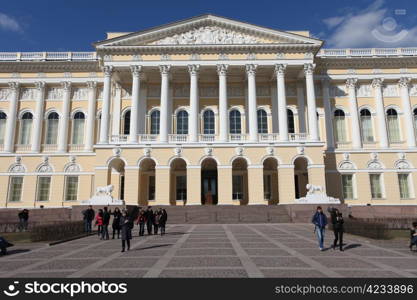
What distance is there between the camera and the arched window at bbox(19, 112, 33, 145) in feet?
121

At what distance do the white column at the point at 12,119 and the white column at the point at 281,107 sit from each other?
29843 mm

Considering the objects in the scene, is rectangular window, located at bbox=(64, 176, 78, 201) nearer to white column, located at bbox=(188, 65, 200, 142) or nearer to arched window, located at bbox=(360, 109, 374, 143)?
white column, located at bbox=(188, 65, 200, 142)

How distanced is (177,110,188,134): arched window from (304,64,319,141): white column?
13.2 metres

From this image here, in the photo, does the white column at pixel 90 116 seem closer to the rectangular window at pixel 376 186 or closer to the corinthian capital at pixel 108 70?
the corinthian capital at pixel 108 70

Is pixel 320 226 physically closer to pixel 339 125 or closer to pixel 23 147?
pixel 339 125

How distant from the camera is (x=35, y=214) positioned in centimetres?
2920

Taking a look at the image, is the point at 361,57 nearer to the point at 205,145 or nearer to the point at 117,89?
the point at 205,145

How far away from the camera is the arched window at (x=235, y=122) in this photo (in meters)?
35.8

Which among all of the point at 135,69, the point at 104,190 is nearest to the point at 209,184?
the point at 104,190

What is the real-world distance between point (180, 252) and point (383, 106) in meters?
33.8

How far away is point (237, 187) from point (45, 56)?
1072 inches

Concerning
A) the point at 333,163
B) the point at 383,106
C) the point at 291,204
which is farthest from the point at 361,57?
the point at 291,204

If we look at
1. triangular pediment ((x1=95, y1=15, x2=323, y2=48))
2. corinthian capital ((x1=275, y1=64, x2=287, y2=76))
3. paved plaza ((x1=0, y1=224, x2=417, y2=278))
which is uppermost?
triangular pediment ((x1=95, y1=15, x2=323, y2=48))

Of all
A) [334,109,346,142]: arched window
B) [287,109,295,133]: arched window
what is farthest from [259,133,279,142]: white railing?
[334,109,346,142]: arched window
